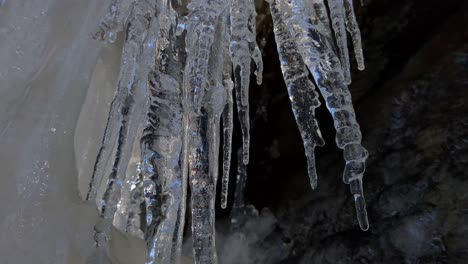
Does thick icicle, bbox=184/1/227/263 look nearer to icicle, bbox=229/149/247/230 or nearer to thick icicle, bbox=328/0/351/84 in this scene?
thick icicle, bbox=328/0/351/84

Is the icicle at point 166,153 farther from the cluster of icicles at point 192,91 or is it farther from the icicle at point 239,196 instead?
the icicle at point 239,196

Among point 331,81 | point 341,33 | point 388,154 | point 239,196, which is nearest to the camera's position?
point 331,81

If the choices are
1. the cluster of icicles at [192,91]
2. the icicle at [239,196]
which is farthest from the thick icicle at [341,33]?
the icicle at [239,196]

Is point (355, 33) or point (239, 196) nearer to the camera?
point (355, 33)

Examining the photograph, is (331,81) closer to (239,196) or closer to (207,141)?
(207,141)

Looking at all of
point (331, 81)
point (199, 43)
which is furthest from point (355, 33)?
point (199, 43)

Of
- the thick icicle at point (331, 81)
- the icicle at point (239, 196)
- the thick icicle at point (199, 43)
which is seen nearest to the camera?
the thick icicle at point (331, 81)
